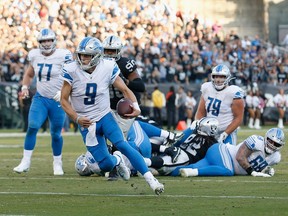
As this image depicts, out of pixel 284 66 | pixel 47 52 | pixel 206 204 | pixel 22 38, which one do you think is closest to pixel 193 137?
pixel 47 52

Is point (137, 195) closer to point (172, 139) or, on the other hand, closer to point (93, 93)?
point (93, 93)

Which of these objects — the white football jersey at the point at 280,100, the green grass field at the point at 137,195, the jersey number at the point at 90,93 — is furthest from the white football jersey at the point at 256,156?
the white football jersey at the point at 280,100

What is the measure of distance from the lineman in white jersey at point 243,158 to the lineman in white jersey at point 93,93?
80.9 inches

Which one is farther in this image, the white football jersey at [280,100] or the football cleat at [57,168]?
the white football jersey at [280,100]

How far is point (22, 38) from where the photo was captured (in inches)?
1192

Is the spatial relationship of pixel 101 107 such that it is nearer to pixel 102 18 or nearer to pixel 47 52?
pixel 47 52

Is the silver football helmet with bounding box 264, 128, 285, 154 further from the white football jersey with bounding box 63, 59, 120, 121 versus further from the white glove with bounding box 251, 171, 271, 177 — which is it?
the white football jersey with bounding box 63, 59, 120, 121

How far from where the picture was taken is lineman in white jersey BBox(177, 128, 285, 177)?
39.3ft

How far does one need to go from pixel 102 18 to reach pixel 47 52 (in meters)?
19.2

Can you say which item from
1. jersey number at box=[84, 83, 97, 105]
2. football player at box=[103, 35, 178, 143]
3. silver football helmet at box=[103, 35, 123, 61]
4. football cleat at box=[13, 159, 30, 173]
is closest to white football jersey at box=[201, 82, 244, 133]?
football player at box=[103, 35, 178, 143]

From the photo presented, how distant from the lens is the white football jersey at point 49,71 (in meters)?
12.8

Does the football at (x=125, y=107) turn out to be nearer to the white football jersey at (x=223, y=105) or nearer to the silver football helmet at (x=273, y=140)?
the silver football helmet at (x=273, y=140)

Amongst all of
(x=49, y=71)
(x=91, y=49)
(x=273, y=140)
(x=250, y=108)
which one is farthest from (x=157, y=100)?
(x=91, y=49)

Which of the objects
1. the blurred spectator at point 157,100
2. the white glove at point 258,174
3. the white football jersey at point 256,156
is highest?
the white football jersey at point 256,156
